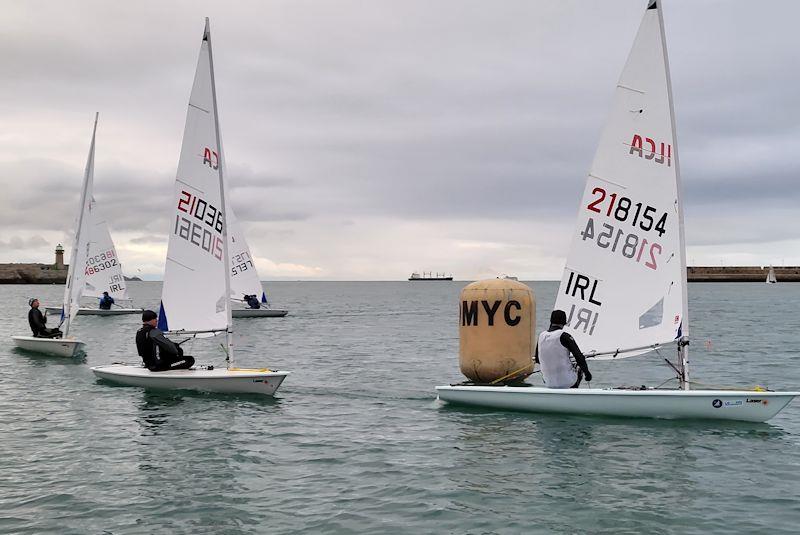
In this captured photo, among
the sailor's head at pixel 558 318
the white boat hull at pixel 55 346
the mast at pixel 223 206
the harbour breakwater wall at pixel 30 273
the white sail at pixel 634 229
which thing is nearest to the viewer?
the white sail at pixel 634 229

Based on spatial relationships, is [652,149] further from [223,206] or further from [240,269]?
[240,269]

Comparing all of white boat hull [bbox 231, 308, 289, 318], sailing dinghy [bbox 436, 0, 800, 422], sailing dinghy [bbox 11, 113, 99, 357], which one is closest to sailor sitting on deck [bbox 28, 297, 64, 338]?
sailing dinghy [bbox 11, 113, 99, 357]

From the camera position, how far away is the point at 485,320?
Answer: 16.8 meters

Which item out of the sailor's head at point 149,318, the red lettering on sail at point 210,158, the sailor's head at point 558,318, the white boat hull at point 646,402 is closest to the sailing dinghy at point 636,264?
the white boat hull at point 646,402

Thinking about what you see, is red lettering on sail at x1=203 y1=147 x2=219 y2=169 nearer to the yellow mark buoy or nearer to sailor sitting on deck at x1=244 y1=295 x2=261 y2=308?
the yellow mark buoy

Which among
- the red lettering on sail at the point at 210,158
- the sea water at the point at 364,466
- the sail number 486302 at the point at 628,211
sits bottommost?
the sea water at the point at 364,466

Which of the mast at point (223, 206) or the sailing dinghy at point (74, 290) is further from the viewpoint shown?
the sailing dinghy at point (74, 290)

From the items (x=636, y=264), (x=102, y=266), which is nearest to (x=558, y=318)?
(x=636, y=264)

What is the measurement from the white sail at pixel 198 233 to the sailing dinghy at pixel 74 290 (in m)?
9.39

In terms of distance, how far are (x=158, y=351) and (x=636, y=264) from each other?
11.6 meters

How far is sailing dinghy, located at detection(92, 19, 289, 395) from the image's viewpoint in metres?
18.1

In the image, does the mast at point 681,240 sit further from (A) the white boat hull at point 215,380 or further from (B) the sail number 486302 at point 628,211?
(A) the white boat hull at point 215,380

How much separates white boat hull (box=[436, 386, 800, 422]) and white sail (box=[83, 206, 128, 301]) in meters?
41.0

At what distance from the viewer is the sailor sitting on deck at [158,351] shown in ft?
59.0
